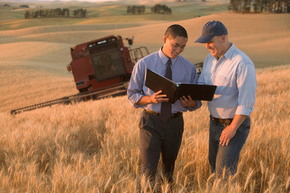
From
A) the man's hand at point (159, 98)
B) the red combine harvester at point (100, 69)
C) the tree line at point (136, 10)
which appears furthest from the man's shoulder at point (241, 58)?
the tree line at point (136, 10)

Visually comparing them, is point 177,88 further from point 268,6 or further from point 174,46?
point 268,6

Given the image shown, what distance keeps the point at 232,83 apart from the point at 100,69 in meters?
9.86

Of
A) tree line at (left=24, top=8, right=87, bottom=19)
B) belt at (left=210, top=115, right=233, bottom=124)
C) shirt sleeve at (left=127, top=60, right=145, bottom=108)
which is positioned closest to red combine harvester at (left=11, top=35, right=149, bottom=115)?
shirt sleeve at (left=127, top=60, right=145, bottom=108)

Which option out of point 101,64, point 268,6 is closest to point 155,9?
point 268,6

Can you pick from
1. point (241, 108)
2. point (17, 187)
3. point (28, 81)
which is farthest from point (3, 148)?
point (28, 81)

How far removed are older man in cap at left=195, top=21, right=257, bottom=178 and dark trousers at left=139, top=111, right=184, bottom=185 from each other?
16.9 inches

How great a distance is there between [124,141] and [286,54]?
110 feet

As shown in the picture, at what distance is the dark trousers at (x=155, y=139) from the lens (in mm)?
2602

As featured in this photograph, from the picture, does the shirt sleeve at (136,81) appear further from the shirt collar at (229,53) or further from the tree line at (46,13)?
the tree line at (46,13)

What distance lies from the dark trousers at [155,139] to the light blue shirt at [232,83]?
1.53ft

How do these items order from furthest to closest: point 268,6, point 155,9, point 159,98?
point 155,9 < point 268,6 < point 159,98

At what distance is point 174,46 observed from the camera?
2523mm

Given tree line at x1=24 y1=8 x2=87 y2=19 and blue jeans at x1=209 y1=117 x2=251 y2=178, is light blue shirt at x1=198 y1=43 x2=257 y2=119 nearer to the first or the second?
blue jeans at x1=209 y1=117 x2=251 y2=178

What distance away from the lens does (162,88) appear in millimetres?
2332
